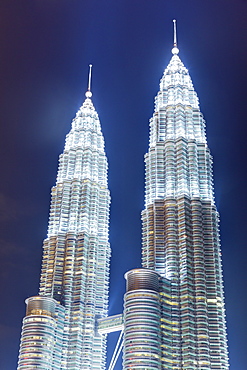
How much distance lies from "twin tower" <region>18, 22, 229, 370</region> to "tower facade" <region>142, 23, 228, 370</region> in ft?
1.01

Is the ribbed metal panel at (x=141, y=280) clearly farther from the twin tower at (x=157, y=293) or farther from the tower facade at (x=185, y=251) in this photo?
the tower facade at (x=185, y=251)

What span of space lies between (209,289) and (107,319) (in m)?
38.5

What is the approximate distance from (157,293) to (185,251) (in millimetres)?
20832

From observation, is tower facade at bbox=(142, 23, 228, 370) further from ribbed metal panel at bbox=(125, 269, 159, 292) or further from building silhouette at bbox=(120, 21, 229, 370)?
ribbed metal panel at bbox=(125, 269, 159, 292)

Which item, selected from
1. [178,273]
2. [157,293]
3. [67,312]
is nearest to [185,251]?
[178,273]

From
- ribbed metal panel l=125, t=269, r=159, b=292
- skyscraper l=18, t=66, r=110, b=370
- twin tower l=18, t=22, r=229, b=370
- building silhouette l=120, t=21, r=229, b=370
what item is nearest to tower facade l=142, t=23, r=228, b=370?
building silhouette l=120, t=21, r=229, b=370

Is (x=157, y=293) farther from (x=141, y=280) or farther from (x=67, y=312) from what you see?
(x=67, y=312)

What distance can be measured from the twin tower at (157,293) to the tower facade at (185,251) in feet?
1.01

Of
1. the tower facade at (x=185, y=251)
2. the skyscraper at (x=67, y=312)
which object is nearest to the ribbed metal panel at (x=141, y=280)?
the tower facade at (x=185, y=251)

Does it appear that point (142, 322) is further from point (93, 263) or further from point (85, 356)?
point (93, 263)

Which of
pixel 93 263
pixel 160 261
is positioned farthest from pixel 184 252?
pixel 93 263

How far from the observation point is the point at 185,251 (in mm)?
171625

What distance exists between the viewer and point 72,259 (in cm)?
19475

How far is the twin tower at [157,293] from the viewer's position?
504 feet
